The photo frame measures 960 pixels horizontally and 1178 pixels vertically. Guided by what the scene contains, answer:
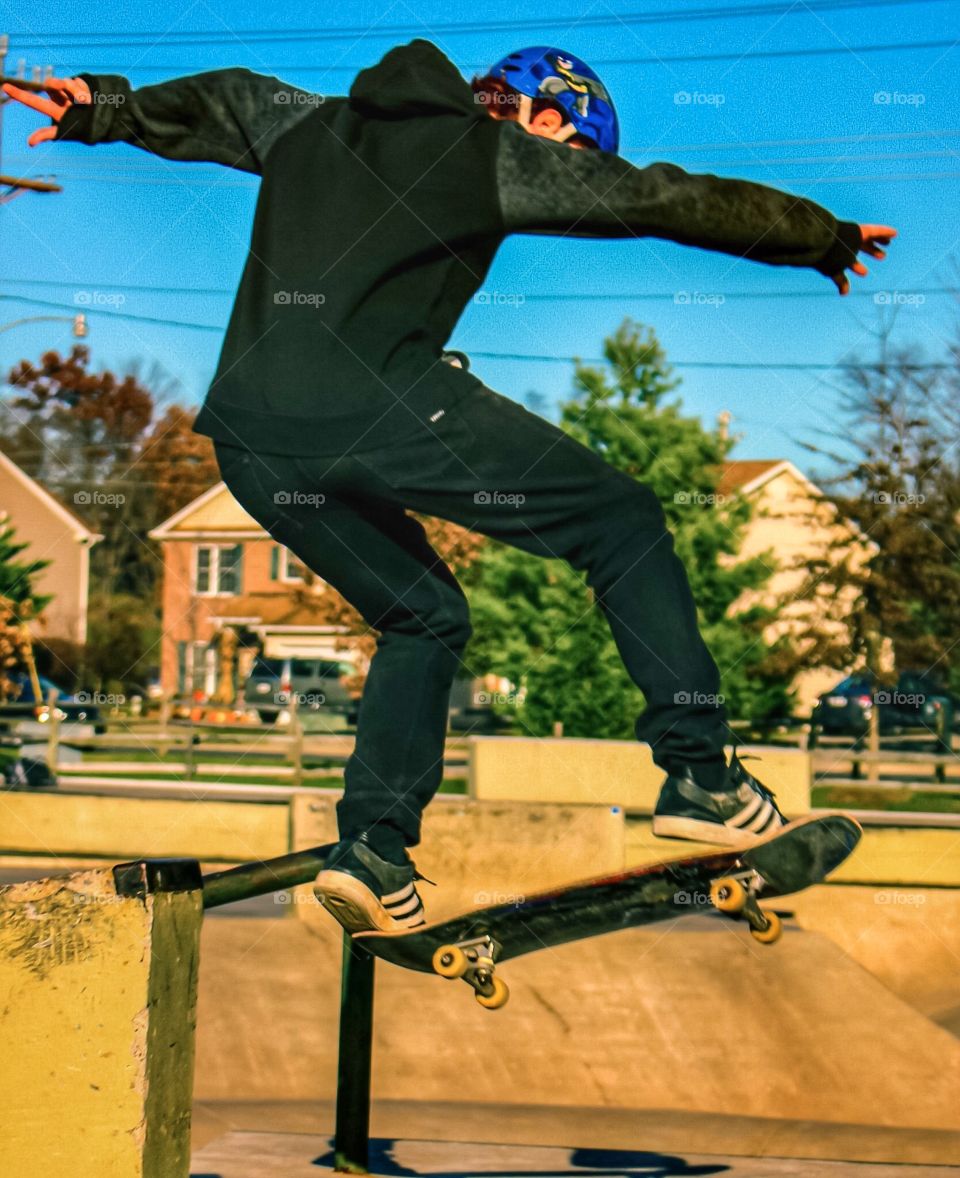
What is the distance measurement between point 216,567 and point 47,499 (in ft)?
34.8

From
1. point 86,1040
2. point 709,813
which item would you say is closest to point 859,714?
point 709,813

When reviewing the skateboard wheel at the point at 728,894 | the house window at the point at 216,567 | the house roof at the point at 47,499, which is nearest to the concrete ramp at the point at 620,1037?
the skateboard wheel at the point at 728,894

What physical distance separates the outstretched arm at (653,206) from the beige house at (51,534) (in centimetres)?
4922

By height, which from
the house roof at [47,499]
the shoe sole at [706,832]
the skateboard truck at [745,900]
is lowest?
the skateboard truck at [745,900]

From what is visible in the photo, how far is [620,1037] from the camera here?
8.50m

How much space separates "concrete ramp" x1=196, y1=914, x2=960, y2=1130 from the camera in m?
8.11

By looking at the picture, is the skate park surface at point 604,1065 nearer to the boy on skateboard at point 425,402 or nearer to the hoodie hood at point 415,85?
the boy on skateboard at point 425,402

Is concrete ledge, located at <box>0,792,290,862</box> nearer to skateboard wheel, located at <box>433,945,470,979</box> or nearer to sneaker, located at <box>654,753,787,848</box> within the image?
skateboard wheel, located at <box>433,945,470,979</box>

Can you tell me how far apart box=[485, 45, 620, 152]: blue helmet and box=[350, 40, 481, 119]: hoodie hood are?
0.25 m

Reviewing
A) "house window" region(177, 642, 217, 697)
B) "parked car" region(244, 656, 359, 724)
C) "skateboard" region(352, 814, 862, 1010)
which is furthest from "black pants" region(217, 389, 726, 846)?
"house window" region(177, 642, 217, 697)

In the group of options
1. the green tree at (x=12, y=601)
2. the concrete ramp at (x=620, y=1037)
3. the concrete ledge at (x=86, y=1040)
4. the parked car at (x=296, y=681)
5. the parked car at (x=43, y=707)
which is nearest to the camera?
the concrete ledge at (x=86, y=1040)

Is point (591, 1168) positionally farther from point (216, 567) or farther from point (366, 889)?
point (216, 567)

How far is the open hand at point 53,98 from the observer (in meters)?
3.81

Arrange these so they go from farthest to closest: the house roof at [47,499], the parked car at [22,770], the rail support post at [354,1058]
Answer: the house roof at [47,499]
the parked car at [22,770]
the rail support post at [354,1058]
